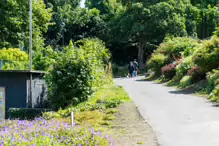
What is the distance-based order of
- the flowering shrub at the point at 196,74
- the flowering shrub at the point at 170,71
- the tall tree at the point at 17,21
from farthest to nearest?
1. the tall tree at the point at 17,21
2. the flowering shrub at the point at 170,71
3. the flowering shrub at the point at 196,74

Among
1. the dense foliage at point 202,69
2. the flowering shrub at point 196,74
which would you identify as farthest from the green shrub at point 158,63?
the flowering shrub at point 196,74

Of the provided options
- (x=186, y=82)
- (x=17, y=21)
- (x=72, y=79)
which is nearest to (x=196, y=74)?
(x=186, y=82)

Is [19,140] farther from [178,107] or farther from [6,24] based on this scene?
[6,24]

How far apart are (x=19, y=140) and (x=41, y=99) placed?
17.8 m

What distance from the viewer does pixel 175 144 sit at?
335 inches

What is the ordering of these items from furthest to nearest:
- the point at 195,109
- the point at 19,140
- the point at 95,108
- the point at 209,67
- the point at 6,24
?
1. the point at 6,24
2. the point at 209,67
3. the point at 95,108
4. the point at 195,109
5. the point at 19,140

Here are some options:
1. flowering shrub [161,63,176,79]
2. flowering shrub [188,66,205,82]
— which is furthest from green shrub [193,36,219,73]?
flowering shrub [161,63,176,79]

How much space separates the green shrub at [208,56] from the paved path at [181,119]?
105 inches

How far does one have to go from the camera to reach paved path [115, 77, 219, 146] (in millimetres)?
8906

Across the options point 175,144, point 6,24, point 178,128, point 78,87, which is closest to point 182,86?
point 78,87

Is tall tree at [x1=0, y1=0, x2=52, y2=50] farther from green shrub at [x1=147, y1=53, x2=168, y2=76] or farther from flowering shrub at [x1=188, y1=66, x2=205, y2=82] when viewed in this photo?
flowering shrub at [x1=188, y1=66, x2=205, y2=82]

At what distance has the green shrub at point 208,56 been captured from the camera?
1859 cm

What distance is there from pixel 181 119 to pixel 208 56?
786 centimetres

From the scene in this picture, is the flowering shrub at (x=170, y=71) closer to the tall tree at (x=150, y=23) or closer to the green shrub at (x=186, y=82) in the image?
the green shrub at (x=186, y=82)
